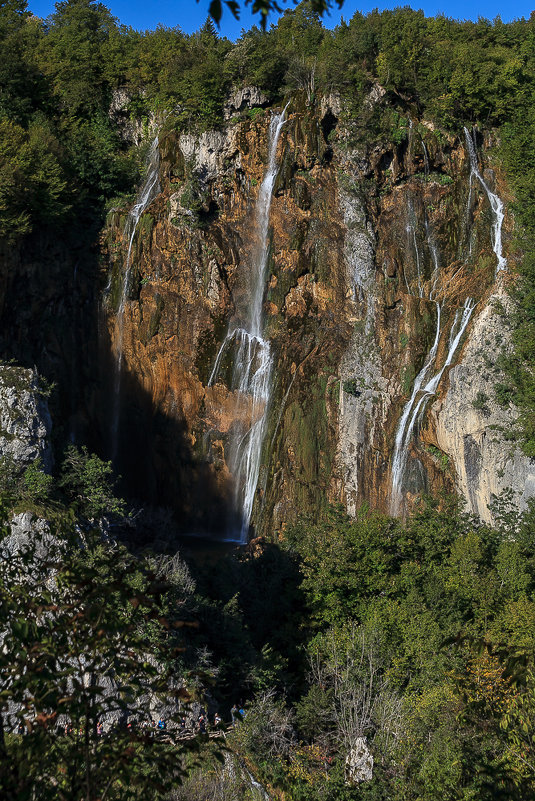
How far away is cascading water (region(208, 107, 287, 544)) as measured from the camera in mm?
27344

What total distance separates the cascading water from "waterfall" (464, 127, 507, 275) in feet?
23.2

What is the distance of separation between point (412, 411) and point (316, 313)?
5448 millimetres

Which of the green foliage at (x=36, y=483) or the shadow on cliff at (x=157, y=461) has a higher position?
the shadow on cliff at (x=157, y=461)

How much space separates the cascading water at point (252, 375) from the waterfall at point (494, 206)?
707 centimetres

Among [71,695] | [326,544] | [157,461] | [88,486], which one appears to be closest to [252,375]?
[157,461]

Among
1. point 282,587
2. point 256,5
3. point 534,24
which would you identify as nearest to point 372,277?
point 282,587

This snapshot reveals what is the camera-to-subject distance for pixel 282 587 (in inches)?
849

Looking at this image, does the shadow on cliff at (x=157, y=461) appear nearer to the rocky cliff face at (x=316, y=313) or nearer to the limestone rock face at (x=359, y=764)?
the rocky cliff face at (x=316, y=313)

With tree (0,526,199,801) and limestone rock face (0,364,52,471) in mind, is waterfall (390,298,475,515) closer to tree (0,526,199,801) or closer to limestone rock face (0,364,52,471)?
limestone rock face (0,364,52,471)

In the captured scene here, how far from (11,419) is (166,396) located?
10.7 m

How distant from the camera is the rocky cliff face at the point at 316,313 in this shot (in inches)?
971

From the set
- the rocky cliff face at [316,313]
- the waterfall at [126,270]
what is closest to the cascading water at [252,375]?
the rocky cliff face at [316,313]

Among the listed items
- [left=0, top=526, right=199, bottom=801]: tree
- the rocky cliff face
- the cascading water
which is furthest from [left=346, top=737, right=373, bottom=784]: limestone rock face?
the cascading water

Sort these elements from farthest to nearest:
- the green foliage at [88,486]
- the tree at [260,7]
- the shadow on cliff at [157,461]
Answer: the shadow on cliff at [157,461] < the green foliage at [88,486] < the tree at [260,7]
